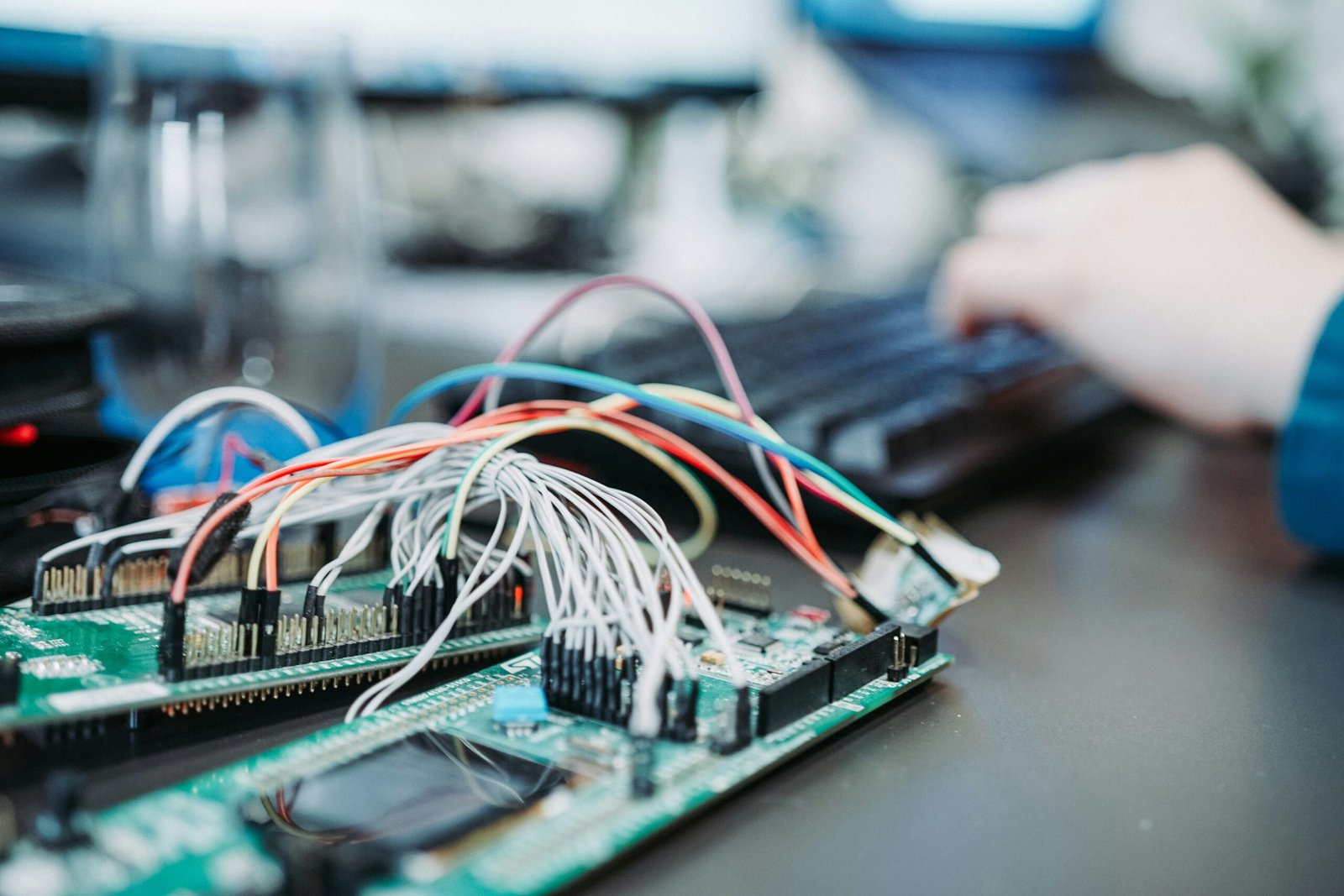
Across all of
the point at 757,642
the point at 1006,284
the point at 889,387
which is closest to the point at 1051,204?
the point at 1006,284

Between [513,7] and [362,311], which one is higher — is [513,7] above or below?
above

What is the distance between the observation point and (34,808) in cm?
27

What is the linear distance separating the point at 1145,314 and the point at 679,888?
21.8 inches

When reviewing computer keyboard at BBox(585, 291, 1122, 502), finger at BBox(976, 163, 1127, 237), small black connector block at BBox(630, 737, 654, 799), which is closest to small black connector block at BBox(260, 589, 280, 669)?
small black connector block at BBox(630, 737, 654, 799)

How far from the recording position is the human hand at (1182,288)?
66 cm

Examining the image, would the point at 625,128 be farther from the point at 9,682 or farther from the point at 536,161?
the point at 9,682

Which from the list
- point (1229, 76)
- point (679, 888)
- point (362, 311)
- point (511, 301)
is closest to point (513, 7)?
point (511, 301)

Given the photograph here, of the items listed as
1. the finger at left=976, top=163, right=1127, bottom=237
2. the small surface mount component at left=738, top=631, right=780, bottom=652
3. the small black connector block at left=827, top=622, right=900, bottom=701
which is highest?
the finger at left=976, top=163, right=1127, bottom=237

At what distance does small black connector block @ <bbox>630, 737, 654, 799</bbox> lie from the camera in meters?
0.28

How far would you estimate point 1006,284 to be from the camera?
76 centimetres

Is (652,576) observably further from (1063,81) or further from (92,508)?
(1063,81)

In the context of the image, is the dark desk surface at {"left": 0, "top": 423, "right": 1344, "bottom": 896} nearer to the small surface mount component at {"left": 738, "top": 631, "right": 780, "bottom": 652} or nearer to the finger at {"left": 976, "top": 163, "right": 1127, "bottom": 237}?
the small surface mount component at {"left": 738, "top": 631, "right": 780, "bottom": 652}

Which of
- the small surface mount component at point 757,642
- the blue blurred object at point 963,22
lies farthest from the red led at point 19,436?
the blue blurred object at point 963,22

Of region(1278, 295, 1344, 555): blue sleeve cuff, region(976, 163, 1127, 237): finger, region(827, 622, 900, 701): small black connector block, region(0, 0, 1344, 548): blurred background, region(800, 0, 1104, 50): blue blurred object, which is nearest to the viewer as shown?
region(827, 622, 900, 701): small black connector block
